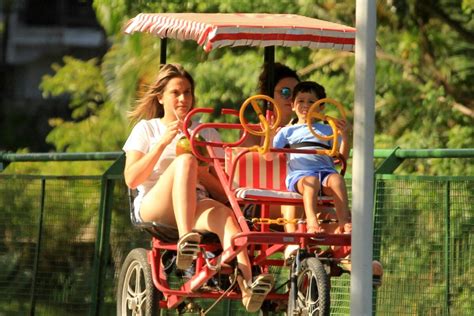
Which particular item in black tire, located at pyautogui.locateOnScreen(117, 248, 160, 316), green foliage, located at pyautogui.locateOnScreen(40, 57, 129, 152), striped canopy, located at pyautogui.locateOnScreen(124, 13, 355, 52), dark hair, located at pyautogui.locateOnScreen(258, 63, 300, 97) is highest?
green foliage, located at pyautogui.locateOnScreen(40, 57, 129, 152)

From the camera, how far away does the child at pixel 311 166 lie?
9719 mm

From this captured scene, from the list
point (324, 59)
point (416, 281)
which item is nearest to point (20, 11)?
point (324, 59)

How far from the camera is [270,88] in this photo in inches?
421

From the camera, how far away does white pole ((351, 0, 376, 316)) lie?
8102 millimetres

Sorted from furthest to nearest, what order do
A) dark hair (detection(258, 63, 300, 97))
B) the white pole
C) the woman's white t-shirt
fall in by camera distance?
dark hair (detection(258, 63, 300, 97)), the woman's white t-shirt, the white pole

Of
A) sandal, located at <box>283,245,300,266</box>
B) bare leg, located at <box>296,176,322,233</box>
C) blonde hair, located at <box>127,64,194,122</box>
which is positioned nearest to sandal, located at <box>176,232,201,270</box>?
sandal, located at <box>283,245,300,266</box>

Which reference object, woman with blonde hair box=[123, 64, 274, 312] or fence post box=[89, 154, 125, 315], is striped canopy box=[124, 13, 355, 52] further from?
fence post box=[89, 154, 125, 315]

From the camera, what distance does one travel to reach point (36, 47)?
5078cm

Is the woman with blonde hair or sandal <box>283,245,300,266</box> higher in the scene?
the woman with blonde hair

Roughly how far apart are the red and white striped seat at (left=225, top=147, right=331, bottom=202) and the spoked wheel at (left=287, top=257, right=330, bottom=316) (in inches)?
19.8

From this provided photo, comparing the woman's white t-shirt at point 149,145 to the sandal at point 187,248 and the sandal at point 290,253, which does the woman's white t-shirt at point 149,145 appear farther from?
the sandal at point 290,253

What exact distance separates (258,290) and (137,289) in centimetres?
139

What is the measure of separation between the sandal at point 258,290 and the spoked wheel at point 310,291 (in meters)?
0.14

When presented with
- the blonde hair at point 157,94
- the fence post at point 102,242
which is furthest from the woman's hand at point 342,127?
the fence post at point 102,242
